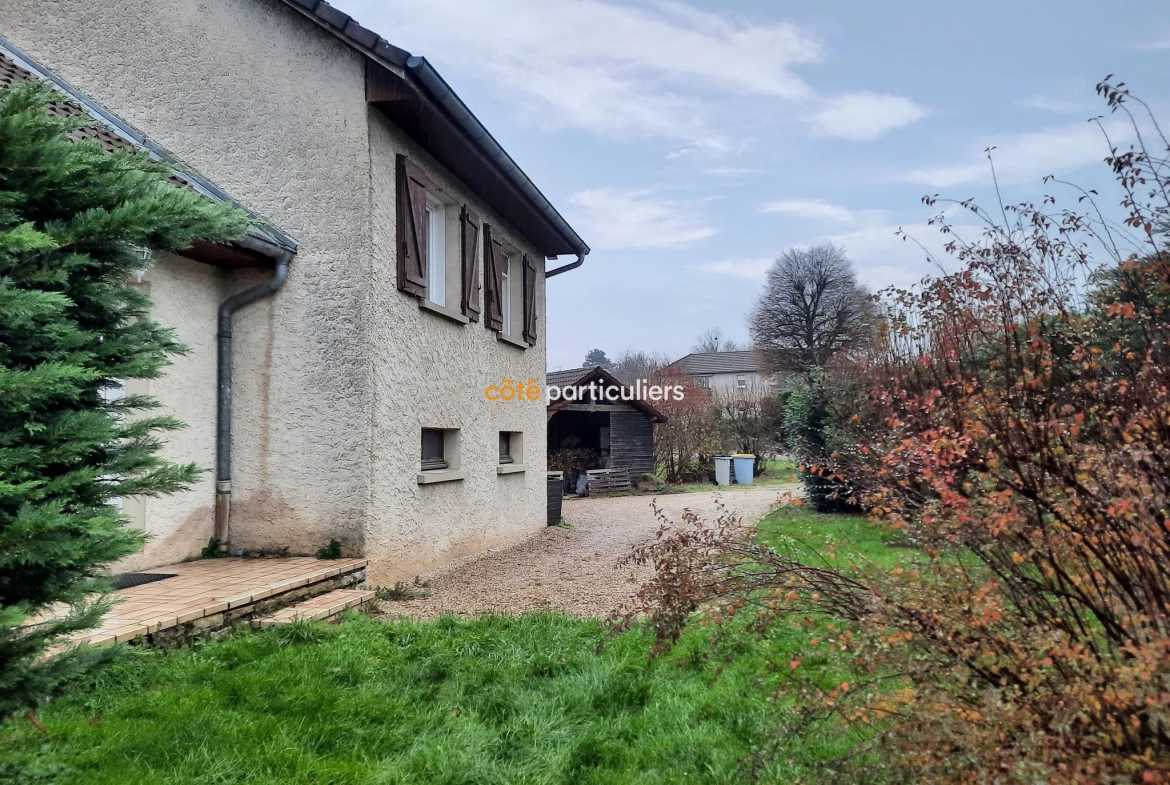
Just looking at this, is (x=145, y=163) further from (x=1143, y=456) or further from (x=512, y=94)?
(x=512, y=94)

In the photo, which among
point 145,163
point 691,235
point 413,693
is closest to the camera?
point 145,163

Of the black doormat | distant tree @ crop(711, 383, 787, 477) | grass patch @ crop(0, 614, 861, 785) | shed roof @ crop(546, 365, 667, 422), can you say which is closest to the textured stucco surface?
the black doormat

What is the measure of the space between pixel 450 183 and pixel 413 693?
5.94 m

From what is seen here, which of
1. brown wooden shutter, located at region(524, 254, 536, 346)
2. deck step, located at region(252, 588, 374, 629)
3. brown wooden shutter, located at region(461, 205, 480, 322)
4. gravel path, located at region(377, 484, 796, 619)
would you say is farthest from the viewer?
brown wooden shutter, located at region(524, 254, 536, 346)

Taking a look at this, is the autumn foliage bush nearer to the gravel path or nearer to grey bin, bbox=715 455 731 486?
the gravel path

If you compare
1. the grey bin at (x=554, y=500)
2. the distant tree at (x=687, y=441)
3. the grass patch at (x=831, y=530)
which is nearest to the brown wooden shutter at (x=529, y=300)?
the grey bin at (x=554, y=500)

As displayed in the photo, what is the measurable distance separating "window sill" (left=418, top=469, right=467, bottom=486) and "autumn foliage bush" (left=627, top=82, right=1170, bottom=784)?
4.66 metres

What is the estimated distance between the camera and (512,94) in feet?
36.4

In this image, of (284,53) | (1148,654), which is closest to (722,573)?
(1148,654)

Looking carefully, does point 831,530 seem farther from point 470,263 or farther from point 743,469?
point 743,469

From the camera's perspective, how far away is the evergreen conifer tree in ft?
6.95

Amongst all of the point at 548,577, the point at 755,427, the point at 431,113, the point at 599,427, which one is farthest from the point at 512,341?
the point at 755,427

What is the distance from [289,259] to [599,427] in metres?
15.2

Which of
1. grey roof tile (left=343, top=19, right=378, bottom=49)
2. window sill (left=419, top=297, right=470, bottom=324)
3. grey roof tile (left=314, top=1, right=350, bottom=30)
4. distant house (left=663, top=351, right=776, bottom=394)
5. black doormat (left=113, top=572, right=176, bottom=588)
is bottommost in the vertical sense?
black doormat (left=113, top=572, right=176, bottom=588)
